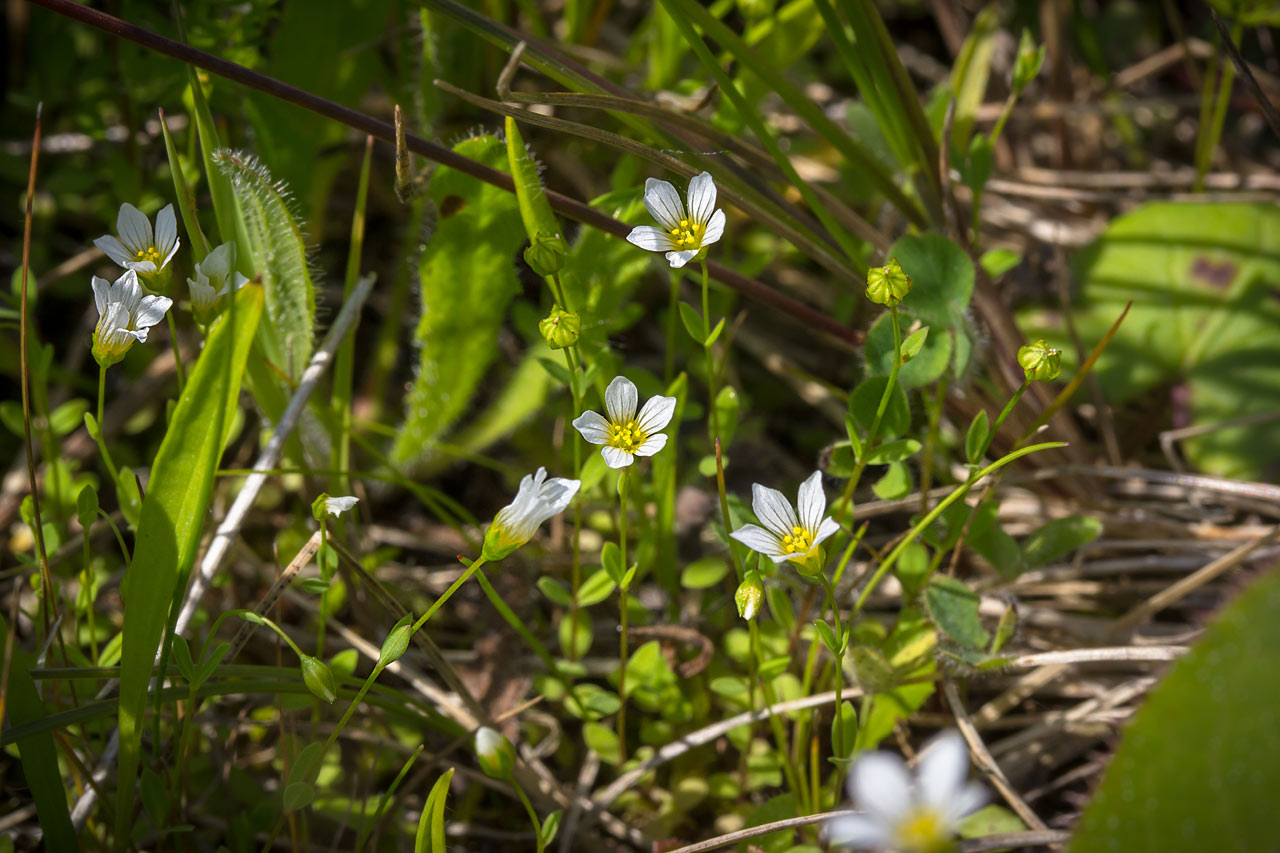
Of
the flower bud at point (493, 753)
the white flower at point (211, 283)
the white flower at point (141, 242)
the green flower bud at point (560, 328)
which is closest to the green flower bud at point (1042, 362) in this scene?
the green flower bud at point (560, 328)

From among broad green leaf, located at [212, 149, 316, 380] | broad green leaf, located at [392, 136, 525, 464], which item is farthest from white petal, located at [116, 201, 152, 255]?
broad green leaf, located at [392, 136, 525, 464]

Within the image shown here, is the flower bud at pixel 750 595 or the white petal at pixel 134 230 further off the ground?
the white petal at pixel 134 230

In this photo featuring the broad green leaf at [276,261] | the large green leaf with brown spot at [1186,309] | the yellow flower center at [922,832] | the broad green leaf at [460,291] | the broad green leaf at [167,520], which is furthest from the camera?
the large green leaf with brown spot at [1186,309]

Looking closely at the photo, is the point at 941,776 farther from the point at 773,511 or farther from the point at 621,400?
the point at 621,400

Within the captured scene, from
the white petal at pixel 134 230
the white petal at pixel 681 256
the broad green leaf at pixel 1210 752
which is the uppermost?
the white petal at pixel 134 230

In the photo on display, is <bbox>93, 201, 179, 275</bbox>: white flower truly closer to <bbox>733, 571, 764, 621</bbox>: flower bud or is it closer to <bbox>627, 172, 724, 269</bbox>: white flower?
<bbox>627, 172, 724, 269</bbox>: white flower

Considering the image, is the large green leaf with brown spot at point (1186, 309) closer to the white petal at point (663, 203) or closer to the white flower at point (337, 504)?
the white petal at point (663, 203)
